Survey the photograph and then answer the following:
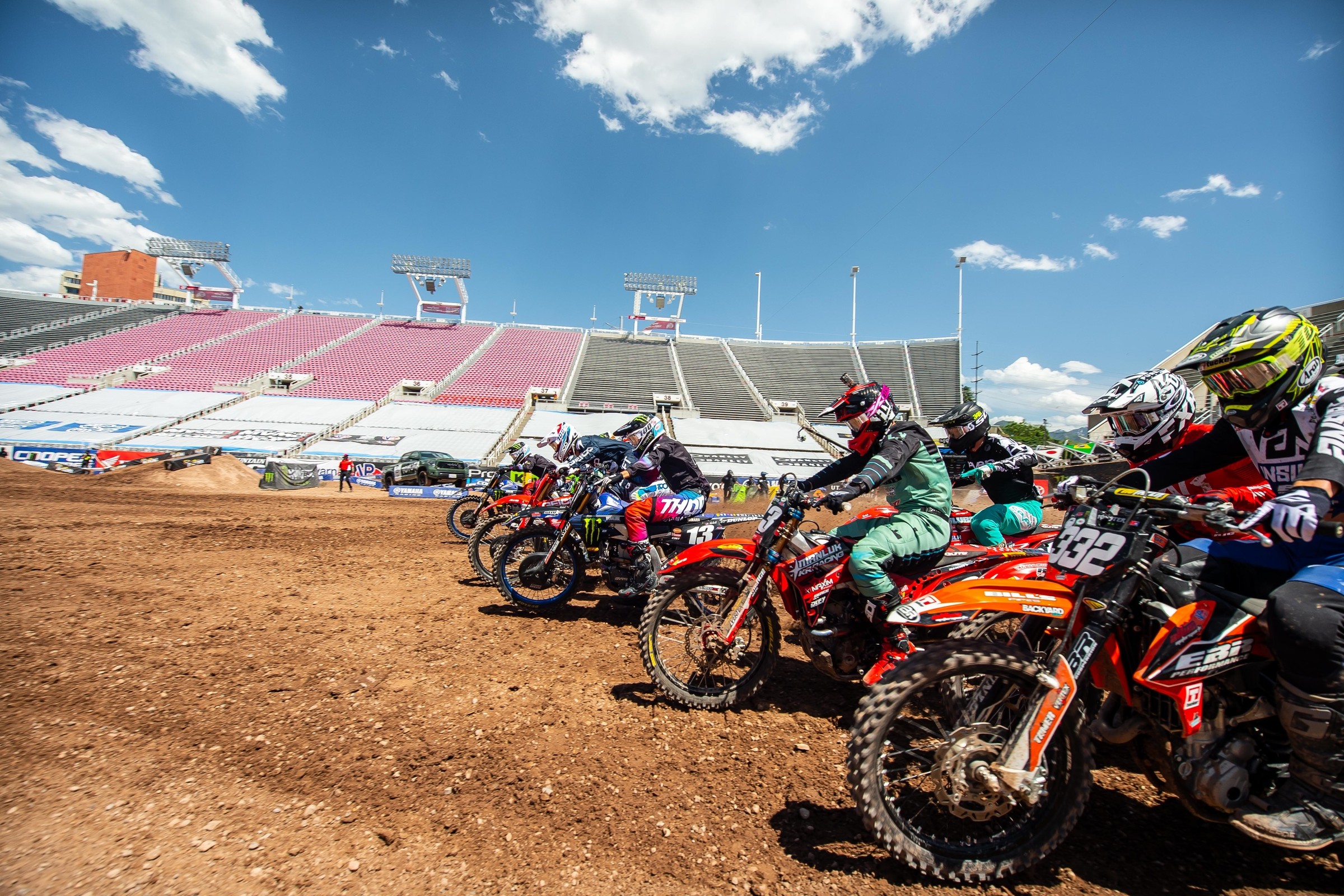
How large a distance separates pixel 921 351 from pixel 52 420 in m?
55.9

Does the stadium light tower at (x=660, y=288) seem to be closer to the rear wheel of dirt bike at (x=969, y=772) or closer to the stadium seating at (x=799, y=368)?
the stadium seating at (x=799, y=368)

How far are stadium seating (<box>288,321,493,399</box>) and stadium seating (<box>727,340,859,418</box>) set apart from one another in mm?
23887

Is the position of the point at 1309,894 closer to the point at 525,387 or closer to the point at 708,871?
the point at 708,871

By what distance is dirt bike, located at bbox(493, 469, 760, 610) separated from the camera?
564cm

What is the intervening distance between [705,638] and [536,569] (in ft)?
8.30

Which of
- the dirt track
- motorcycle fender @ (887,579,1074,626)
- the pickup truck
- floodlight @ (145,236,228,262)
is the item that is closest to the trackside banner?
the pickup truck

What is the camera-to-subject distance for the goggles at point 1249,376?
238 centimetres

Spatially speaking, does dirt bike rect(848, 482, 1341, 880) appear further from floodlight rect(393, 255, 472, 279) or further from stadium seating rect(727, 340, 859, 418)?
floodlight rect(393, 255, 472, 279)

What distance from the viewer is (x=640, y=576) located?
5.66 meters

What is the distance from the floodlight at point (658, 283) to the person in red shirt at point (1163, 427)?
55.0 metres

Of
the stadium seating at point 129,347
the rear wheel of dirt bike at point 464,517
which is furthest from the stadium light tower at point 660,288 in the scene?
the rear wheel of dirt bike at point 464,517

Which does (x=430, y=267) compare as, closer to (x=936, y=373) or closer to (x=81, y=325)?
(x=81, y=325)

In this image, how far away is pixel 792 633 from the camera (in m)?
4.94

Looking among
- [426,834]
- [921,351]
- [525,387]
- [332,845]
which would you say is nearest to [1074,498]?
[426,834]
